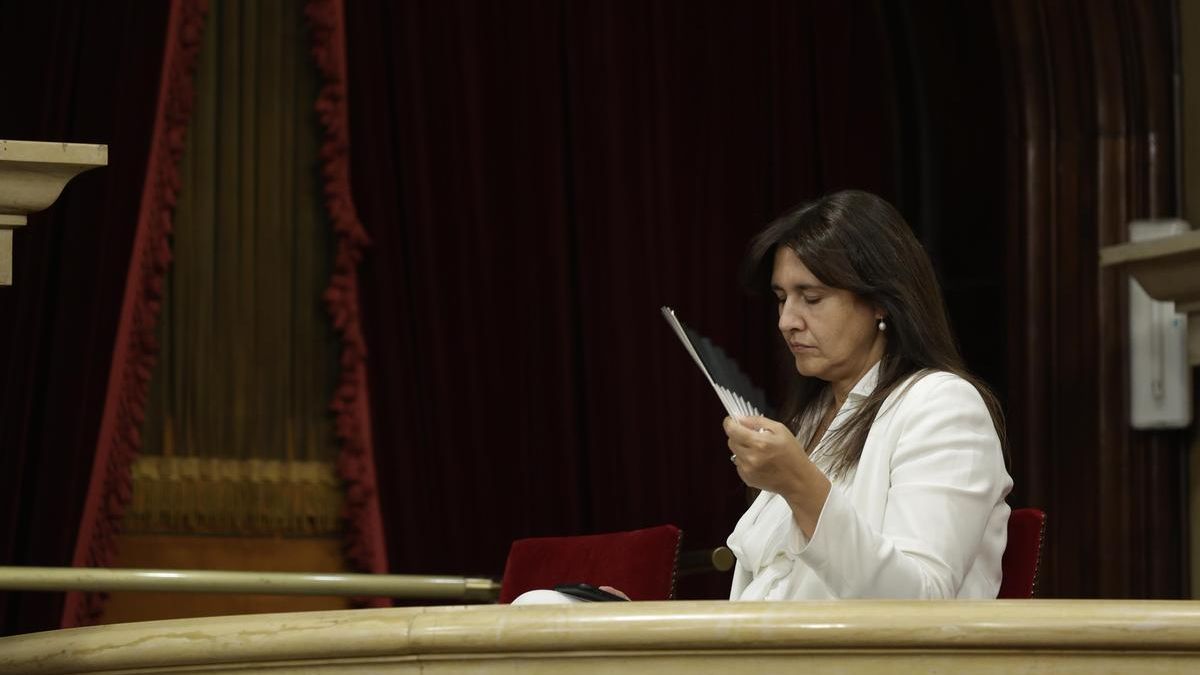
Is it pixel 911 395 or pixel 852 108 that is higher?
pixel 852 108

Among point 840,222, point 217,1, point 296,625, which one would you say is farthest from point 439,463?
point 296,625

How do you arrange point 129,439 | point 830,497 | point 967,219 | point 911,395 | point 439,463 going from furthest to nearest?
point 967,219 < point 439,463 < point 129,439 < point 911,395 < point 830,497

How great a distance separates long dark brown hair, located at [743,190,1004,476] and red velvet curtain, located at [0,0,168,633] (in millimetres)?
2288

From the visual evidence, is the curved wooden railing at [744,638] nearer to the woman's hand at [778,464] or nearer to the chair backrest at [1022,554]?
the woman's hand at [778,464]

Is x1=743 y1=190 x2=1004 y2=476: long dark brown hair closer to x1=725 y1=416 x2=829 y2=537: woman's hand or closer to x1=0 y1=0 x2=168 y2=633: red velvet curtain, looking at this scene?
x1=725 y1=416 x2=829 y2=537: woman's hand

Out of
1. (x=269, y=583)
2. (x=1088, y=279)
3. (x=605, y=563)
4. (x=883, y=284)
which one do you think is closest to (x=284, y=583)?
(x=269, y=583)

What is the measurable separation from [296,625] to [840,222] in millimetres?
1157

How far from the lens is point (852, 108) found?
5375mm

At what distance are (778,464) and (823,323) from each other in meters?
0.54

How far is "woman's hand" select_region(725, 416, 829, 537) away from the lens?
6.81 ft

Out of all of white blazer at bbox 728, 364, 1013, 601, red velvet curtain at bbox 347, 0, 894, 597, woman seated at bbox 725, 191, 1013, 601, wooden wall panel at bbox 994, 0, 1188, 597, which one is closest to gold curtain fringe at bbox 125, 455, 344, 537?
red velvet curtain at bbox 347, 0, 894, 597

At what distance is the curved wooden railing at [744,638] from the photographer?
160 centimetres

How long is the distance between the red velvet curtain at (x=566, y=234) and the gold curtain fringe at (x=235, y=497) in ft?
0.60

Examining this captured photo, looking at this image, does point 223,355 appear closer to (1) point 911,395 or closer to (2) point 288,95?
(2) point 288,95
